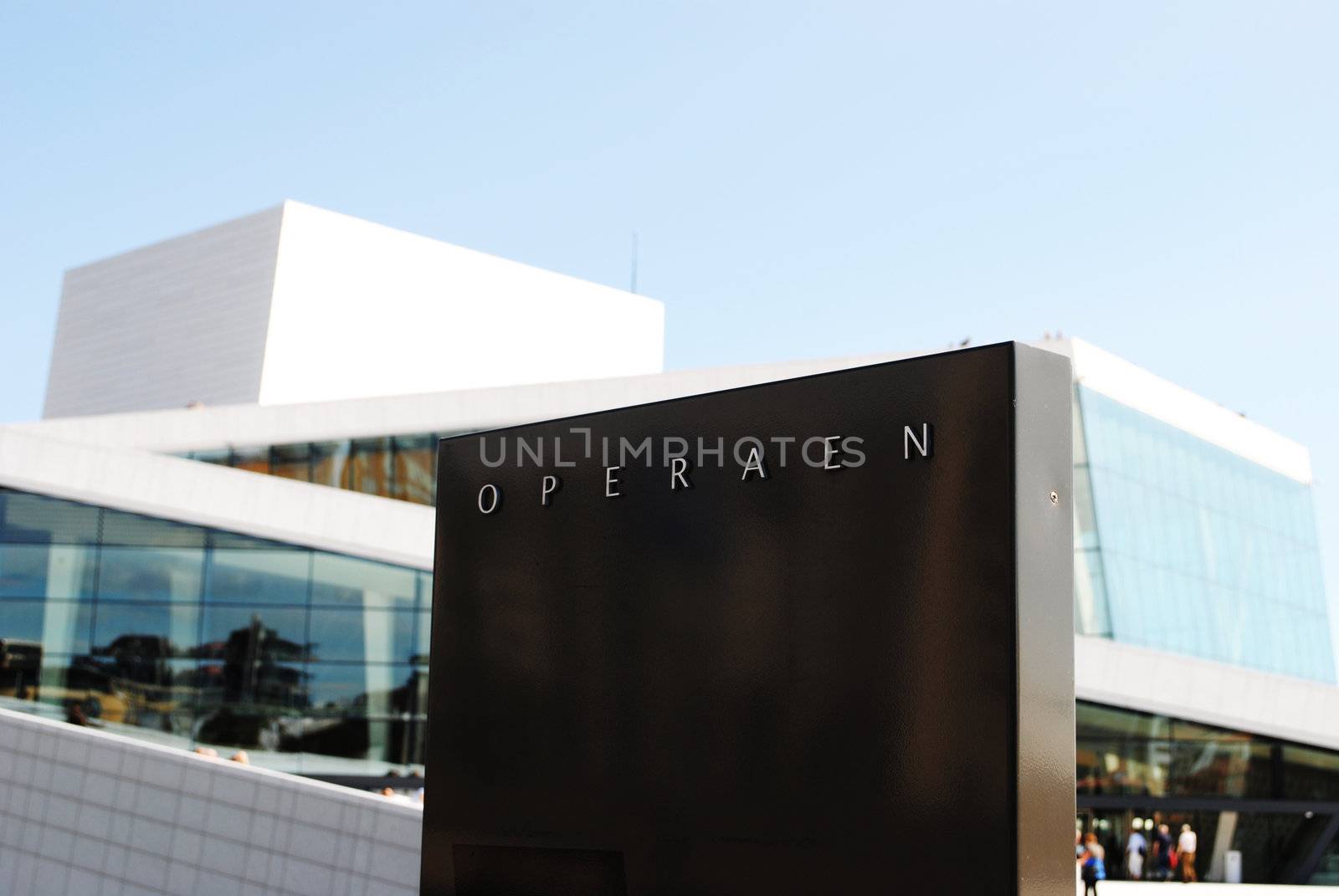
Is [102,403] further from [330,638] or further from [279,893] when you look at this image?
[279,893]

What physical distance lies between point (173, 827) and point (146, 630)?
25.9 ft

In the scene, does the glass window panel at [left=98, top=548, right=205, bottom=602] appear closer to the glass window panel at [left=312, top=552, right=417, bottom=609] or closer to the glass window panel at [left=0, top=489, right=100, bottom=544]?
the glass window panel at [left=0, top=489, right=100, bottom=544]

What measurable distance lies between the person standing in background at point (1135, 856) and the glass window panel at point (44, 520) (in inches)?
712

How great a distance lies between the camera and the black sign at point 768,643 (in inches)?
173

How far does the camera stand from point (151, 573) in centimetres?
2212

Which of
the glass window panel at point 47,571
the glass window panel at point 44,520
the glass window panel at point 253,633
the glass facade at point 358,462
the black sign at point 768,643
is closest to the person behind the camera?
the black sign at point 768,643

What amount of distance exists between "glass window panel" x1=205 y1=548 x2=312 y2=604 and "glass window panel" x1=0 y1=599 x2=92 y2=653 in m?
1.88

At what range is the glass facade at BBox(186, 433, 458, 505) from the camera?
1139 inches

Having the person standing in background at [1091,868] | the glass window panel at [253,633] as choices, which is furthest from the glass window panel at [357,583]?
the person standing in background at [1091,868]

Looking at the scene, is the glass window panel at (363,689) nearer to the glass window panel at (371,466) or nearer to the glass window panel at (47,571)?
the glass window panel at (47,571)

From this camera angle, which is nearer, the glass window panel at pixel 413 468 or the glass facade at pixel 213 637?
the glass facade at pixel 213 637

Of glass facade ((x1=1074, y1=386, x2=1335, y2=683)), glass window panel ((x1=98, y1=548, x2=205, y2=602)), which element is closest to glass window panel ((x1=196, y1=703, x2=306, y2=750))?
glass window panel ((x1=98, y1=548, x2=205, y2=602))

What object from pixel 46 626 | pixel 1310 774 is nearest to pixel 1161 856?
pixel 1310 774

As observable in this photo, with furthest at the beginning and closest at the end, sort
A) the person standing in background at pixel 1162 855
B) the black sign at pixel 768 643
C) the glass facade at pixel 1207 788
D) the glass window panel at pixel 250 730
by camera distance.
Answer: the person standing in background at pixel 1162 855
the glass facade at pixel 1207 788
the glass window panel at pixel 250 730
the black sign at pixel 768 643
